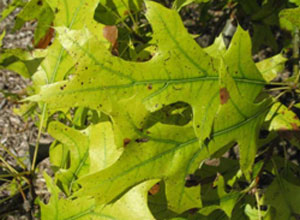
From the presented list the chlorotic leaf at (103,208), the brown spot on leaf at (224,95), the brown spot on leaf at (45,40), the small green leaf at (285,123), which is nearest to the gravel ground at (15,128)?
the brown spot on leaf at (45,40)

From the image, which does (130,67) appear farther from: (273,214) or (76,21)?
(273,214)

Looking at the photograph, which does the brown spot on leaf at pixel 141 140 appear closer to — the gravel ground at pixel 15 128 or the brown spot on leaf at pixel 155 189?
the brown spot on leaf at pixel 155 189

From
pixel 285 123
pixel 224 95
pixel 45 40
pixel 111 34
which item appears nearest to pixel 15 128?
pixel 45 40

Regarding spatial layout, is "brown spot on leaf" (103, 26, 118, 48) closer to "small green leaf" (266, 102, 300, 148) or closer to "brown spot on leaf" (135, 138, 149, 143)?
"brown spot on leaf" (135, 138, 149, 143)

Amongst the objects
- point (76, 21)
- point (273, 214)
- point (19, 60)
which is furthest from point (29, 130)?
point (273, 214)

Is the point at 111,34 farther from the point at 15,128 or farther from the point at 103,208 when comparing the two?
the point at 15,128
